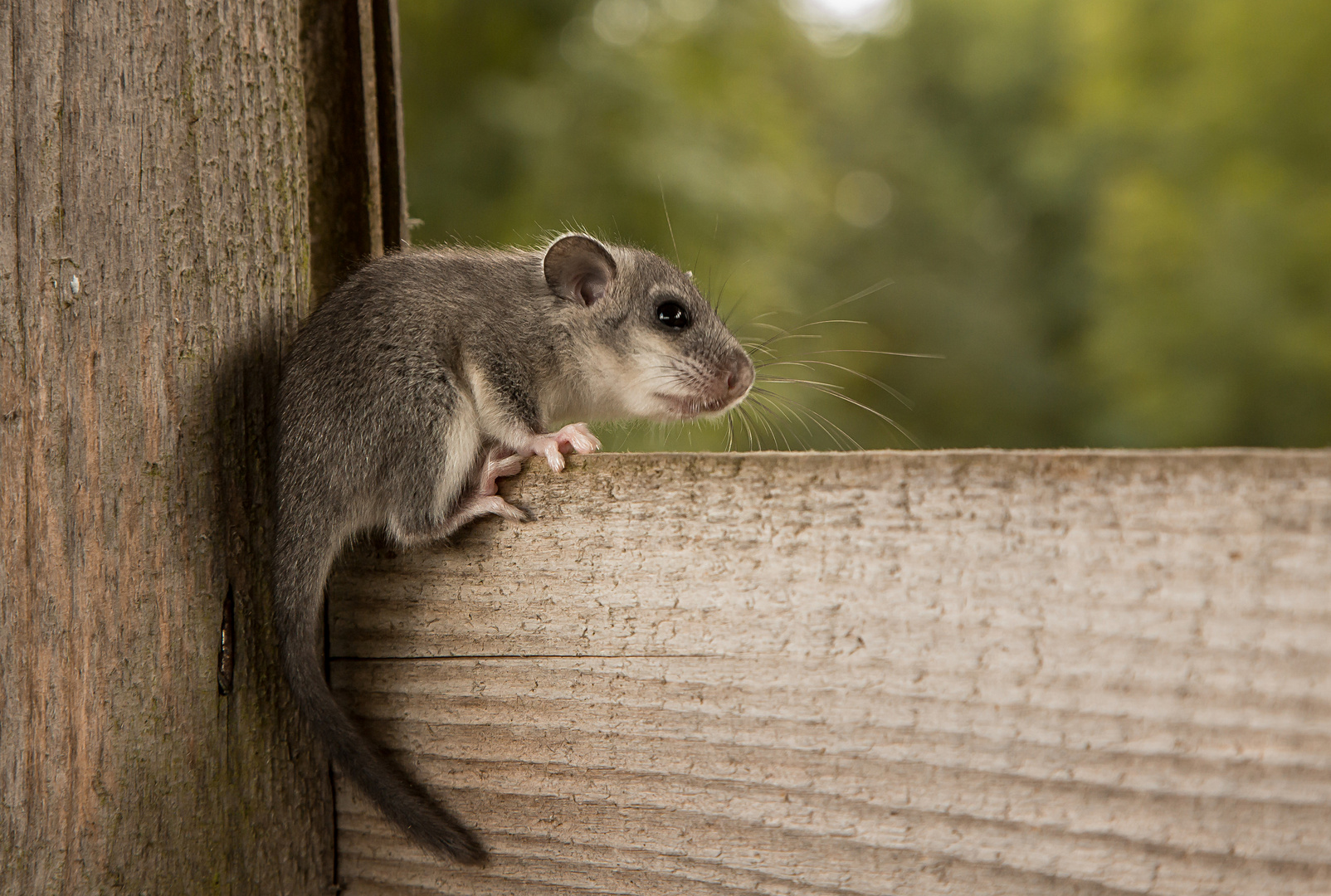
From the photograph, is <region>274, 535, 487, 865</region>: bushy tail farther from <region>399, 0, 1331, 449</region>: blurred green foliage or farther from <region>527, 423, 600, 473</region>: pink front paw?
<region>399, 0, 1331, 449</region>: blurred green foliage

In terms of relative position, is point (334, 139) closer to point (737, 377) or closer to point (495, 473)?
point (495, 473)

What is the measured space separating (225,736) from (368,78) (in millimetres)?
1395

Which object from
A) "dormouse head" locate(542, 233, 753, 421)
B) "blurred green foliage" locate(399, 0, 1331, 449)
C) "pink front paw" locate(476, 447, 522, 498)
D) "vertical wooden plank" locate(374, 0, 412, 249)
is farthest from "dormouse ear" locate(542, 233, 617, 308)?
"pink front paw" locate(476, 447, 522, 498)

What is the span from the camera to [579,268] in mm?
2615

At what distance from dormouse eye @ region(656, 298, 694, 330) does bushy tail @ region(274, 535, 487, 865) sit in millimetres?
1357

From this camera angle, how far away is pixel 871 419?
543 inches

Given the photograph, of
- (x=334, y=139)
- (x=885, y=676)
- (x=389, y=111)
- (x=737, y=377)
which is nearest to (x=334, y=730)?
(x=885, y=676)

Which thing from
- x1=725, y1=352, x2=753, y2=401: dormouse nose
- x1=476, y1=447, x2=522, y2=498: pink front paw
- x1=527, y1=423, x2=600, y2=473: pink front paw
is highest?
x1=725, y1=352, x2=753, y2=401: dormouse nose

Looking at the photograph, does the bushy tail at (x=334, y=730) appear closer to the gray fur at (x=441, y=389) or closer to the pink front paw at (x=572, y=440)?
the gray fur at (x=441, y=389)

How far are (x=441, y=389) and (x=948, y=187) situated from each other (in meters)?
22.0

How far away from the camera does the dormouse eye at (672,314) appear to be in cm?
275

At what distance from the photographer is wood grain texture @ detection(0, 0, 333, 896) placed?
1360 mm

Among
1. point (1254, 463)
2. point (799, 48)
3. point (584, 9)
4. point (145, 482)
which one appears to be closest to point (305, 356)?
point (145, 482)

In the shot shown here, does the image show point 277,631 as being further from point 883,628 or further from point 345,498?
point 883,628
